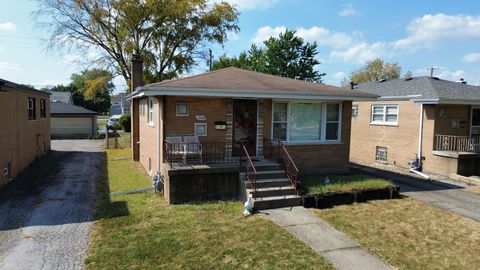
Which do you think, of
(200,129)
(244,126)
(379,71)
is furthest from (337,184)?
(379,71)

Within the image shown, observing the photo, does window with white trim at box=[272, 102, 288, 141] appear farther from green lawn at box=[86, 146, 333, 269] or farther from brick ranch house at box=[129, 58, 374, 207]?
green lawn at box=[86, 146, 333, 269]

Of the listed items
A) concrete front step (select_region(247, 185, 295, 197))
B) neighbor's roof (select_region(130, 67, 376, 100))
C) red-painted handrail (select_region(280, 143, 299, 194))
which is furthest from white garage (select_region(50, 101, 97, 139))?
concrete front step (select_region(247, 185, 295, 197))

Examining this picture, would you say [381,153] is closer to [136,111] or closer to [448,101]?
[448,101]

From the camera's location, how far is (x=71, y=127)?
32.9 metres

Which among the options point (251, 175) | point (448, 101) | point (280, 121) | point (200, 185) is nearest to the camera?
point (200, 185)

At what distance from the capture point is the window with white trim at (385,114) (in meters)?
17.4

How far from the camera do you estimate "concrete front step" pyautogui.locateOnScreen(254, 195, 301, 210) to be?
29.8 ft

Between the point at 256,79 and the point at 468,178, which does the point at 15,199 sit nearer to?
the point at 256,79

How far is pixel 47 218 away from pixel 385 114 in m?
16.0

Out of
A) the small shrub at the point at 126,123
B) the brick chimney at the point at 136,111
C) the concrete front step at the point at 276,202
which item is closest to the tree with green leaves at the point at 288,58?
the small shrub at the point at 126,123

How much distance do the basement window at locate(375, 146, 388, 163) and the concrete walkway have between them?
10.7 meters

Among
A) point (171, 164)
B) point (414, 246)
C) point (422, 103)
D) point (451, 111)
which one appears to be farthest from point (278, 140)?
point (451, 111)

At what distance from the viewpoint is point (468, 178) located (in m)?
13.5

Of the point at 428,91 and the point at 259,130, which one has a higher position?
the point at 428,91
